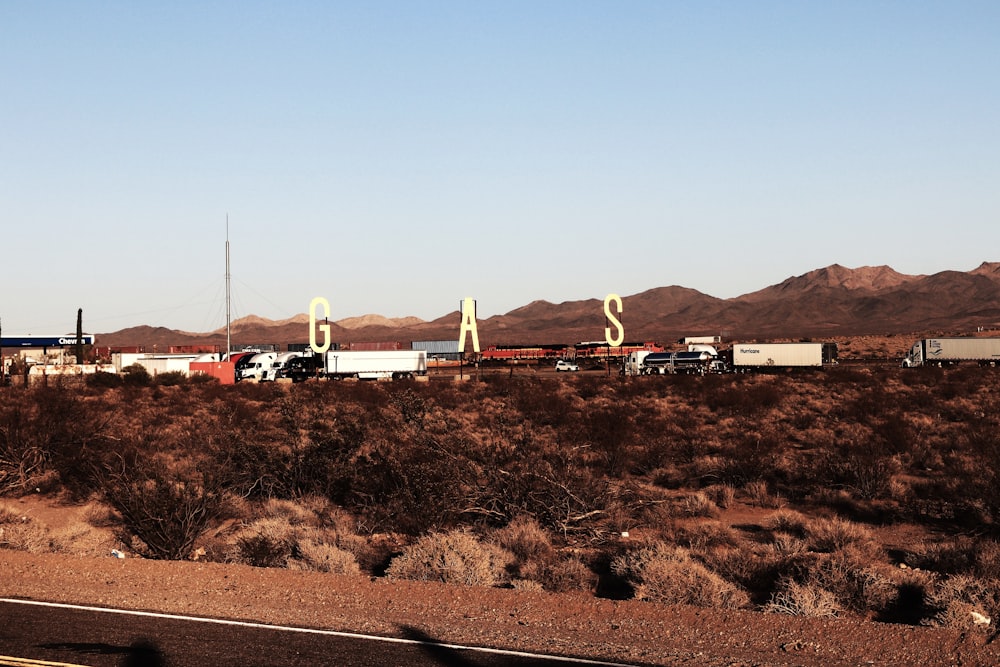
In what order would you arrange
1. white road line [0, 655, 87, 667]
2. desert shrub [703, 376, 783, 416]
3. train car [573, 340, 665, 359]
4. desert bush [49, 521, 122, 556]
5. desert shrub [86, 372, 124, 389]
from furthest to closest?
1. train car [573, 340, 665, 359]
2. desert shrub [86, 372, 124, 389]
3. desert shrub [703, 376, 783, 416]
4. desert bush [49, 521, 122, 556]
5. white road line [0, 655, 87, 667]

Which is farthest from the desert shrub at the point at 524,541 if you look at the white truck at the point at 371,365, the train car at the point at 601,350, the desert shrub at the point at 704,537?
the train car at the point at 601,350

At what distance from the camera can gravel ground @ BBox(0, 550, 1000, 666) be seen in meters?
10.3

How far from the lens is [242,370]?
7125 centimetres

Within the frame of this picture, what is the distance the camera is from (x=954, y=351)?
7944 centimetres

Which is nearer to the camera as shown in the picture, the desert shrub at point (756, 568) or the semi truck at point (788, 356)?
the desert shrub at point (756, 568)

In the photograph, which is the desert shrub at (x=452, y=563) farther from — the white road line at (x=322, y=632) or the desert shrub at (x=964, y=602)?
the desert shrub at (x=964, y=602)

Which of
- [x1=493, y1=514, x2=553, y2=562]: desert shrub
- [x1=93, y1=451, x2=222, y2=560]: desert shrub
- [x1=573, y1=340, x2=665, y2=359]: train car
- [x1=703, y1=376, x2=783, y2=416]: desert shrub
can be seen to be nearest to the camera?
[x1=493, y1=514, x2=553, y2=562]: desert shrub

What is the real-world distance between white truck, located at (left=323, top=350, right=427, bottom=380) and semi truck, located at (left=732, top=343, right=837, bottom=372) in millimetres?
29712

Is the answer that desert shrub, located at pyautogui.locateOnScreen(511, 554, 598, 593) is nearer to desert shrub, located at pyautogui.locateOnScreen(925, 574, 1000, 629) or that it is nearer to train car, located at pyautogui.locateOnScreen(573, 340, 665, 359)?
desert shrub, located at pyautogui.locateOnScreen(925, 574, 1000, 629)

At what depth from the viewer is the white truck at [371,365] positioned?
2867 inches

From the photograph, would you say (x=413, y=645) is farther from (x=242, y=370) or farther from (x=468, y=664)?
(x=242, y=370)

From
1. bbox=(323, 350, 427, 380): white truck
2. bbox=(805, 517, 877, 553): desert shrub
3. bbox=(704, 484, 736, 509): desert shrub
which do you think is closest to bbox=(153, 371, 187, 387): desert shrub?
bbox=(323, 350, 427, 380): white truck

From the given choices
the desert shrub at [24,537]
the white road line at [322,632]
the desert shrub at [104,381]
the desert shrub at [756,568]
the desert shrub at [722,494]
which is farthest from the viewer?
the desert shrub at [104,381]

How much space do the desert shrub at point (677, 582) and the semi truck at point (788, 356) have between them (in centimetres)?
7045
